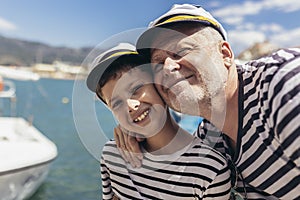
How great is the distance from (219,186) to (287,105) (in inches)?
15.1

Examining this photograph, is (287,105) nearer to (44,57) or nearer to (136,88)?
(136,88)

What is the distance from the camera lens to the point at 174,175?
1.10 m

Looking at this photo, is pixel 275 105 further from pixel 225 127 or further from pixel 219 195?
pixel 219 195

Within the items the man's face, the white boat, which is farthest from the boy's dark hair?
the white boat

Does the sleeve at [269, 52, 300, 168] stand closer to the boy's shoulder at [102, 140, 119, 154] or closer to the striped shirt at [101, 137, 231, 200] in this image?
the striped shirt at [101, 137, 231, 200]

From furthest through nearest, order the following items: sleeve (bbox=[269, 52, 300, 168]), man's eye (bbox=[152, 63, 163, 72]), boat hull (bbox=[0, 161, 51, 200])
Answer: boat hull (bbox=[0, 161, 51, 200]) → man's eye (bbox=[152, 63, 163, 72]) → sleeve (bbox=[269, 52, 300, 168])

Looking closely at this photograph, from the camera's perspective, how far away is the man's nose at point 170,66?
3.11 feet

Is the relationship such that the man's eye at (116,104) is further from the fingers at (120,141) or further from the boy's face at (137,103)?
the fingers at (120,141)

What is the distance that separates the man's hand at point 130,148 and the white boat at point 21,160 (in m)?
3.33

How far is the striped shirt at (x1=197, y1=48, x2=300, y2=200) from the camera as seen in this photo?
30.3 inches

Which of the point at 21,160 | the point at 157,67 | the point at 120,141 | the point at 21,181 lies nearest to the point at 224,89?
the point at 157,67

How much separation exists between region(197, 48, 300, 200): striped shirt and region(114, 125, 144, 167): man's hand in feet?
0.99

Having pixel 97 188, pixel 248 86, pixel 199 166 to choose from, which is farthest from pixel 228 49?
pixel 97 188

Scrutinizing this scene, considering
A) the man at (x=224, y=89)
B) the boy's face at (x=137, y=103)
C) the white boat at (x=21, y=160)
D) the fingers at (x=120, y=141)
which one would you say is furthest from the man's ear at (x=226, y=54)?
the white boat at (x=21, y=160)
